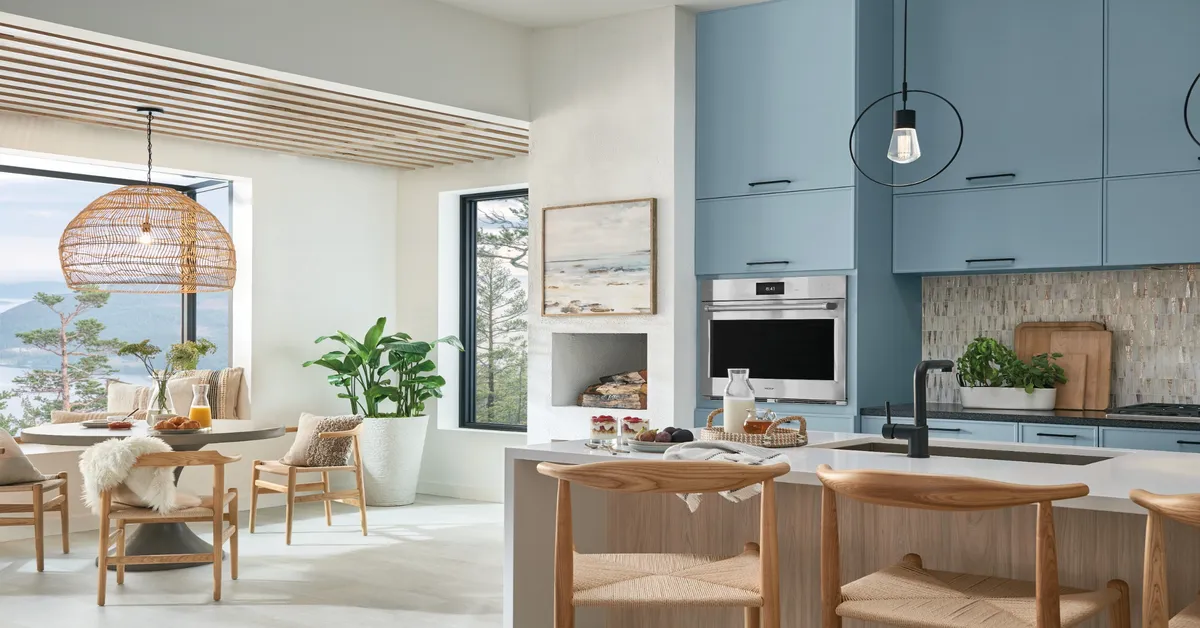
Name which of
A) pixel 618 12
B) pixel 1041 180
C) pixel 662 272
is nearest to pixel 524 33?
pixel 618 12

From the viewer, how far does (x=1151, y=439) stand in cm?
411

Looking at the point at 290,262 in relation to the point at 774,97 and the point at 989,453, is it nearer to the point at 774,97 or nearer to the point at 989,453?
the point at 774,97

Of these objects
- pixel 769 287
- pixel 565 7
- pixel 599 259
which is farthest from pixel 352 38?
pixel 769 287

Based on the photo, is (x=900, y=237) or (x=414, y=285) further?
(x=414, y=285)

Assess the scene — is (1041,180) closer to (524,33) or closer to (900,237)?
(900,237)

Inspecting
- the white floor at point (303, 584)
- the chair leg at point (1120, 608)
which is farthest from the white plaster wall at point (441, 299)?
the chair leg at point (1120, 608)

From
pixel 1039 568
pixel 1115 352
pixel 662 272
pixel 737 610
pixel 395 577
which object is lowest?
A: pixel 395 577

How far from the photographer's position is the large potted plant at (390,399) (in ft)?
23.4

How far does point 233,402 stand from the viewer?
6.97m

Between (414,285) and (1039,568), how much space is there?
6.23 meters

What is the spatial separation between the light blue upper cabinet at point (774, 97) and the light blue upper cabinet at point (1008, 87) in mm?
387

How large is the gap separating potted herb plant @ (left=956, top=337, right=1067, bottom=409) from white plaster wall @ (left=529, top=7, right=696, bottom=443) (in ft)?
4.19

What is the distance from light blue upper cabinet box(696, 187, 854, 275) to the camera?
4848 mm

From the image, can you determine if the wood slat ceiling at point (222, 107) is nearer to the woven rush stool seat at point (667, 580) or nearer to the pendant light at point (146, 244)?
the pendant light at point (146, 244)
